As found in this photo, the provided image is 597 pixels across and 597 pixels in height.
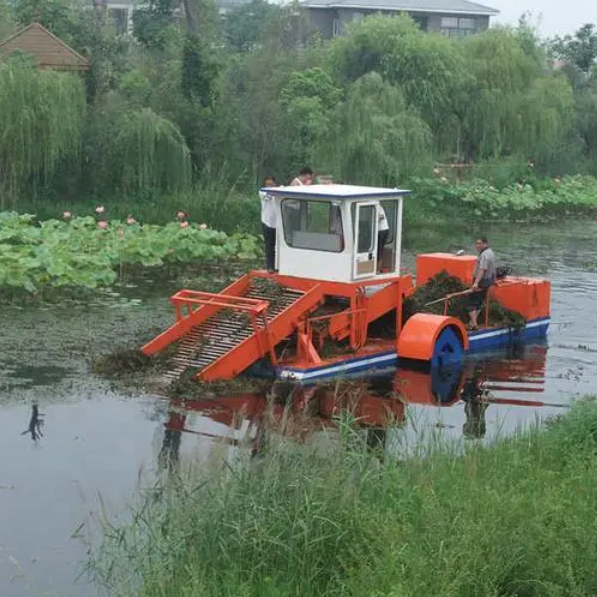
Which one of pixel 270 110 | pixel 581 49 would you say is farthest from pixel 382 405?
pixel 581 49

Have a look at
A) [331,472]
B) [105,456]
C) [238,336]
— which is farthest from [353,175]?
[331,472]

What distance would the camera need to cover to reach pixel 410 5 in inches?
3110

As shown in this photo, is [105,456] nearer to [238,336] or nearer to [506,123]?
[238,336]

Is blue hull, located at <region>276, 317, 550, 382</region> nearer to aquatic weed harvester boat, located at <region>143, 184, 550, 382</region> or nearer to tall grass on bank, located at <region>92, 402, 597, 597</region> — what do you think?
aquatic weed harvester boat, located at <region>143, 184, 550, 382</region>

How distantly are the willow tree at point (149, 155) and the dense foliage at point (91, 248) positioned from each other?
263 centimetres

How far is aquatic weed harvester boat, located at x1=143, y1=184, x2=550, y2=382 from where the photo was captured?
16312 mm

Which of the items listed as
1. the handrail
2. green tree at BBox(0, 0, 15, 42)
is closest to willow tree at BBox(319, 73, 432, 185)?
green tree at BBox(0, 0, 15, 42)

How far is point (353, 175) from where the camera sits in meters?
34.0

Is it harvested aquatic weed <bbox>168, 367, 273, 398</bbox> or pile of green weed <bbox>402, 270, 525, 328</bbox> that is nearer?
harvested aquatic weed <bbox>168, 367, 273, 398</bbox>

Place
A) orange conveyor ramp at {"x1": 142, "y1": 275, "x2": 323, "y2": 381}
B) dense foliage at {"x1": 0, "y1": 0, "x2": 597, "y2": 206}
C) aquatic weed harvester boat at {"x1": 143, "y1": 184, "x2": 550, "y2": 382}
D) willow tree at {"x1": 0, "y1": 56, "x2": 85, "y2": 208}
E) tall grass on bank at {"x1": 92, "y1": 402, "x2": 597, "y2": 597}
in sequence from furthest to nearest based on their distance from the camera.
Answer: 1. dense foliage at {"x1": 0, "y1": 0, "x2": 597, "y2": 206}
2. willow tree at {"x1": 0, "y1": 56, "x2": 85, "y2": 208}
3. aquatic weed harvester boat at {"x1": 143, "y1": 184, "x2": 550, "y2": 382}
4. orange conveyor ramp at {"x1": 142, "y1": 275, "x2": 323, "y2": 381}
5. tall grass on bank at {"x1": 92, "y1": 402, "x2": 597, "y2": 597}

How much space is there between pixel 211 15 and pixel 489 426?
49123 mm

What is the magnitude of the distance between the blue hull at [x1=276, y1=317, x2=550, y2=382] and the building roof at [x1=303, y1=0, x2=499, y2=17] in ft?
196

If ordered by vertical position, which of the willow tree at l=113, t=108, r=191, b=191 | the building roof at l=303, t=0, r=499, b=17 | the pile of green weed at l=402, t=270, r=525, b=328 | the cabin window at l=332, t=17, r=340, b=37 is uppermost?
the building roof at l=303, t=0, r=499, b=17

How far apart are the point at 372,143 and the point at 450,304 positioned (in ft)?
49.9
